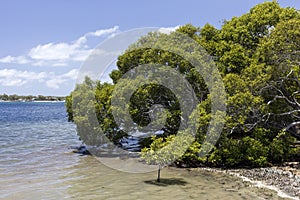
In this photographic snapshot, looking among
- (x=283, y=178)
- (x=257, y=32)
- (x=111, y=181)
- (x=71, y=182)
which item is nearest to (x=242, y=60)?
(x=257, y=32)

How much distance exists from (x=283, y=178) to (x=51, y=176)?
1382 centimetres

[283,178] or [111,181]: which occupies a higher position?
[283,178]

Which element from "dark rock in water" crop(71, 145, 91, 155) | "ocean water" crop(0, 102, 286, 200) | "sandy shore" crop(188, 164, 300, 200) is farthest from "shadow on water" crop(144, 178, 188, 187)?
"dark rock in water" crop(71, 145, 91, 155)

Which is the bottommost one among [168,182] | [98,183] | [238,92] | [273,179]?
[98,183]

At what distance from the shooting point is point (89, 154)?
85.6 ft

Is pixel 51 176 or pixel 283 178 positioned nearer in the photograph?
pixel 283 178

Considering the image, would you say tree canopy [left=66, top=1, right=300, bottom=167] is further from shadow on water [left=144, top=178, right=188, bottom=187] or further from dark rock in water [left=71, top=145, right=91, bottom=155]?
dark rock in water [left=71, top=145, right=91, bottom=155]

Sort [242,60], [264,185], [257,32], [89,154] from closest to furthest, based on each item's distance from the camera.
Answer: [264,185] < [242,60] < [257,32] < [89,154]

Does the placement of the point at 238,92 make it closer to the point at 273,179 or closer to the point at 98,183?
the point at 273,179

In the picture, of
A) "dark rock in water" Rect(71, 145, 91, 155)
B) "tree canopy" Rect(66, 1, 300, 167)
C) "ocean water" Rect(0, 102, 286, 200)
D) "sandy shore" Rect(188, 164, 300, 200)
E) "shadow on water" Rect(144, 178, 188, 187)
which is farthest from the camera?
"dark rock in water" Rect(71, 145, 91, 155)

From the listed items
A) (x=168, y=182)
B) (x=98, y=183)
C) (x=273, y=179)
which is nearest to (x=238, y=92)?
(x=273, y=179)

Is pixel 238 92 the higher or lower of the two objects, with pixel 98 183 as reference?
higher

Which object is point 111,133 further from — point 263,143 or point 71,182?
point 263,143

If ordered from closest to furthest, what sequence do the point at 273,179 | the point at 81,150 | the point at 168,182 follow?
the point at 273,179, the point at 168,182, the point at 81,150
